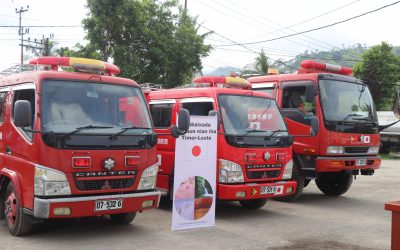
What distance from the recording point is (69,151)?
6.10m

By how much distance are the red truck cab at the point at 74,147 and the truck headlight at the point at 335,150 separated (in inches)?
168

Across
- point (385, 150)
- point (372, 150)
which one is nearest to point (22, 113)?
point (372, 150)

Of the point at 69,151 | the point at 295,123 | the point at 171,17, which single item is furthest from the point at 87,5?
the point at 69,151

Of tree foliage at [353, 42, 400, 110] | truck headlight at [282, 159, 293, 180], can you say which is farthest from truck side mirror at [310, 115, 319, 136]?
tree foliage at [353, 42, 400, 110]

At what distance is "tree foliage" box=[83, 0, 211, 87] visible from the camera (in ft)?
57.6

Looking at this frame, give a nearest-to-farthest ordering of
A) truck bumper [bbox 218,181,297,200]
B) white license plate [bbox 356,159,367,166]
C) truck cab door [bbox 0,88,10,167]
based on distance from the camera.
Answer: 1. truck cab door [bbox 0,88,10,167]
2. truck bumper [bbox 218,181,297,200]
3. white license plate [bbox 356,159,367,166]

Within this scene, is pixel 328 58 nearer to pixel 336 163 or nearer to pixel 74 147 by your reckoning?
pixel 336 163

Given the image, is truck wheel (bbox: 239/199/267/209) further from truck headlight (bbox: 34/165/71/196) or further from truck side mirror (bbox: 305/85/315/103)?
truck headlight (bbox: 34/165/71/196)

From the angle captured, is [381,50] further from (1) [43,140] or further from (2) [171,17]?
(1) [43,140]

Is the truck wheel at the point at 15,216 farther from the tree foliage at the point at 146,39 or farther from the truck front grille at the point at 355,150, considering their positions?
the tree foliage at the point at 146,39

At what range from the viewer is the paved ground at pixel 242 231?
21.0ft

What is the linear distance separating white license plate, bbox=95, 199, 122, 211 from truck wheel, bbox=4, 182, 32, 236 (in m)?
0.97

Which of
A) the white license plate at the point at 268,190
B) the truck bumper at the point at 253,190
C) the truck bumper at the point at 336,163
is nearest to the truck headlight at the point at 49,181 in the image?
the truck bumper at the point at 253,190

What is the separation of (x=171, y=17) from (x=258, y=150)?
12944 mm
